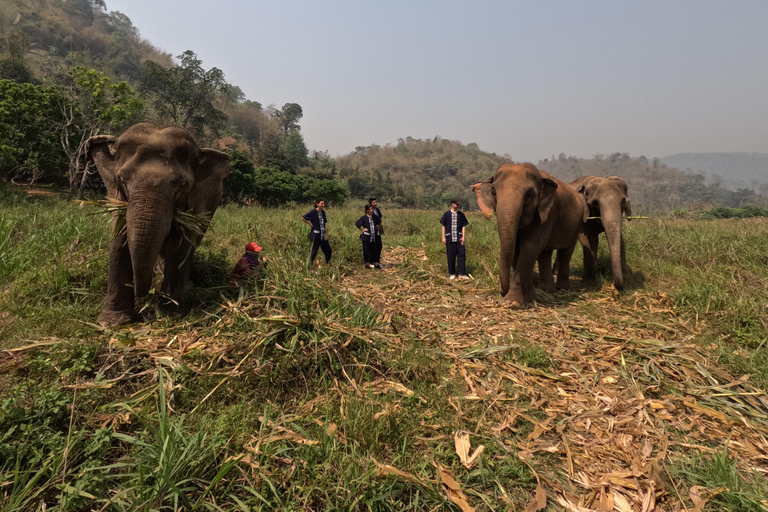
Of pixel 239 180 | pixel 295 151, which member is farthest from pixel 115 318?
pixel 295 151

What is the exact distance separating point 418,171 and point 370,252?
106890 millimetres

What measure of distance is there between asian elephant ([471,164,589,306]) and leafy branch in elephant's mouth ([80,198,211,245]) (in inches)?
163

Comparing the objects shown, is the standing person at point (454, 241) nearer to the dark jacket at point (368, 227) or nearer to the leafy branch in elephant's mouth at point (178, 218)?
the dark jacket at point (368, 227)

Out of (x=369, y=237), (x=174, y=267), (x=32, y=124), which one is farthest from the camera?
(x=32, y=124)

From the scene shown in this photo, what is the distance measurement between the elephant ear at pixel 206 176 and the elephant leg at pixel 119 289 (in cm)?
92

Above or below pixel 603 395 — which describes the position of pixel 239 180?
above

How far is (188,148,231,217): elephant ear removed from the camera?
184 inches

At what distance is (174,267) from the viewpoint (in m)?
4.57

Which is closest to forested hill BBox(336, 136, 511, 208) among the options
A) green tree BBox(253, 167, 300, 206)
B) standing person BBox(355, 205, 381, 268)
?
green tree BBox(253, 167, 300, 206)

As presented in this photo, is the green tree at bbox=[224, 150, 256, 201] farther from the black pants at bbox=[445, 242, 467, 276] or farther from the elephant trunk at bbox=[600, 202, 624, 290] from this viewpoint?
the elephant trunk at bbox=[600, 202, 624, 290]

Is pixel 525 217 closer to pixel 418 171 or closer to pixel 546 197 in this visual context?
pixel 546 197

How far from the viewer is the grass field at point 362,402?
2.26 meters

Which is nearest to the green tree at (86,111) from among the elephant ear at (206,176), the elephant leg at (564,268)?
the elephant ear at (206,176)

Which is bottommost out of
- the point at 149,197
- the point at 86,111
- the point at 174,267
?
the point at 174,267
